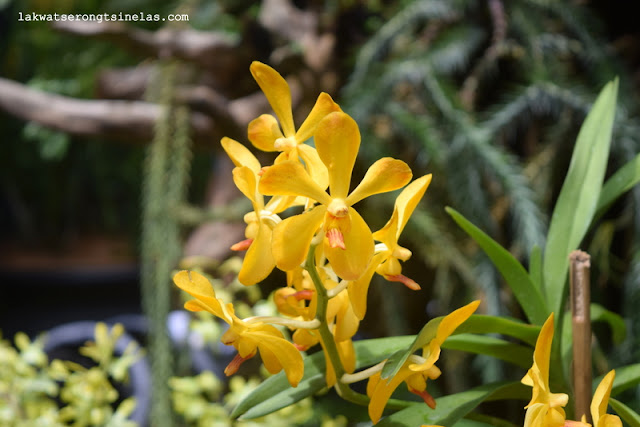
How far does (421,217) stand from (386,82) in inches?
7.9

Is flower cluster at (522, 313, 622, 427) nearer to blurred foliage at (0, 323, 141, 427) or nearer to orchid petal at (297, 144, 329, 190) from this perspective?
orchid petal at (297, 144, 329, 190)

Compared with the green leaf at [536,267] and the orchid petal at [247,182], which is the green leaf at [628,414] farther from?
the orchid petal at [247,182]

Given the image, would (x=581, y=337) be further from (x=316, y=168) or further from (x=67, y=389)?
(x=67, y=389)

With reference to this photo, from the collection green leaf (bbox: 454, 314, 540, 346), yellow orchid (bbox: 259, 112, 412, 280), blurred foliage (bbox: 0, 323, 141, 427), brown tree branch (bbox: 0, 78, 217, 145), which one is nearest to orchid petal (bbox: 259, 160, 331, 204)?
yellow orchid (bbox: 259, 112, 412, 280)

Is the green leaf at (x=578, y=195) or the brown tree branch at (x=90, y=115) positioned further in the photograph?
the brown tree branch at (x=90, y=115)

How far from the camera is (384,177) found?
26 cm

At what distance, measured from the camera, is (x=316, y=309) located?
290 mm

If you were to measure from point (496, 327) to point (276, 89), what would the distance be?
191 mm

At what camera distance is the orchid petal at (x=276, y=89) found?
288 millimetres

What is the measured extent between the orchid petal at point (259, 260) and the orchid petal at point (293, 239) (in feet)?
0.07

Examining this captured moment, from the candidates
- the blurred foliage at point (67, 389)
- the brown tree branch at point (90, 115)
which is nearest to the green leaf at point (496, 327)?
the blurred foliage at point (67, 389)

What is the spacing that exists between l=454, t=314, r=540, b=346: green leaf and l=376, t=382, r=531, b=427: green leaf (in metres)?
0.03

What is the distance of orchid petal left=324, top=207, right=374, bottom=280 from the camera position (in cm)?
26

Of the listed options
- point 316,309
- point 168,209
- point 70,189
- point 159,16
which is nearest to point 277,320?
point 316,309
